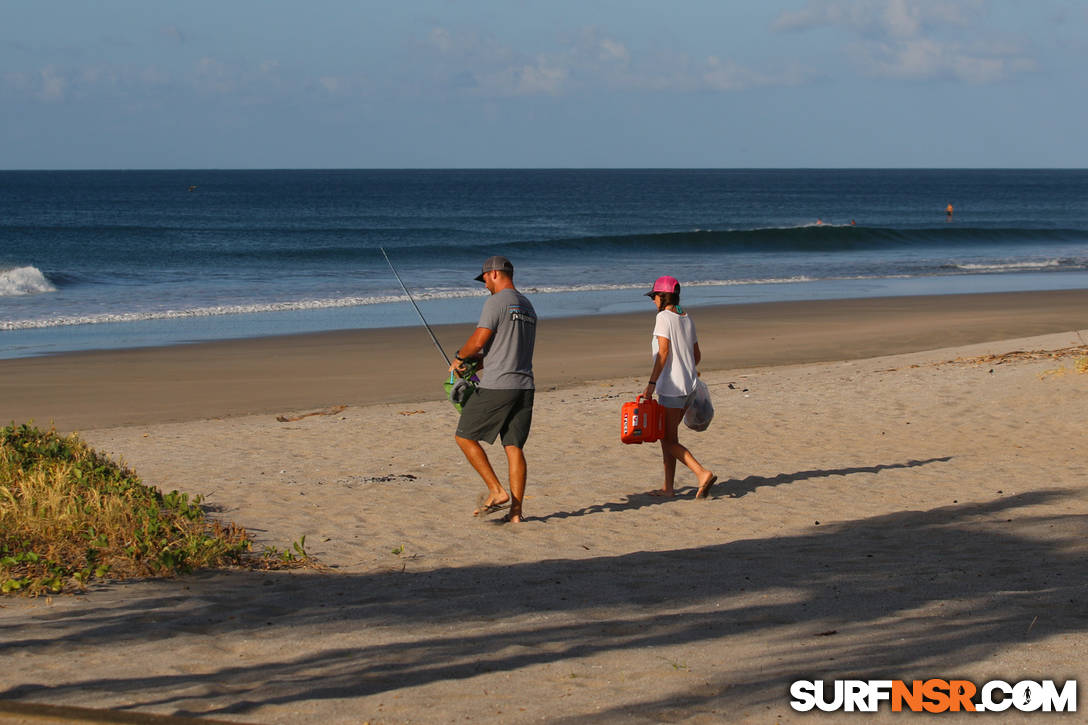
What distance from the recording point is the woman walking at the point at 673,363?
711cm

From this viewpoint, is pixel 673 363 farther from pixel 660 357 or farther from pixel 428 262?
pixel 428 262

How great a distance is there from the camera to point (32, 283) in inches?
1086

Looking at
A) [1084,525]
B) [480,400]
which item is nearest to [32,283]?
[480,400]

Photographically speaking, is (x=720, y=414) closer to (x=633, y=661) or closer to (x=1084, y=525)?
→ (x=1084, y=525)

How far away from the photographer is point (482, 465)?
6836mm

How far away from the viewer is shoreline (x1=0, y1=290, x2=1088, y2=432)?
41.8ft

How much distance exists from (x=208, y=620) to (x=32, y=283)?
84.4 ft

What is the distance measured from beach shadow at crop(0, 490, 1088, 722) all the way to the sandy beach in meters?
0.02

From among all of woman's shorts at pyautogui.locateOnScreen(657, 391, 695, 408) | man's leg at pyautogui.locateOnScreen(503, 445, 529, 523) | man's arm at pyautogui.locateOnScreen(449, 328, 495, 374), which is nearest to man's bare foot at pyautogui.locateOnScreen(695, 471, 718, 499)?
woman's shorts at pyautogui.locateOnScreen(657, 391, 695, 408)

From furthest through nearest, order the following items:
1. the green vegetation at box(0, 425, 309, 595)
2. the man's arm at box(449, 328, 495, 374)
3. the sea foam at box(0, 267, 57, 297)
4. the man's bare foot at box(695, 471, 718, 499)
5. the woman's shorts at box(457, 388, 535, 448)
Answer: the sea foam at box(0, 267, 57, 297), the man's bare foot at box(695, 471, 718, 499), the woman's shorts at box(457, 388, 535, 448), the man's arm at box(449, 328, 495, 374), the green vegetation at box(0, 425, 309, 595)

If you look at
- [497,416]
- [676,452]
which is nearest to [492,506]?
[497,416]

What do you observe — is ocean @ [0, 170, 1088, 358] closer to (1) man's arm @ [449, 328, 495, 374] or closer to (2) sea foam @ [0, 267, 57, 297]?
(2) sea foam @ [0, 267, 57, 297]

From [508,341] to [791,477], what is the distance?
2.84m

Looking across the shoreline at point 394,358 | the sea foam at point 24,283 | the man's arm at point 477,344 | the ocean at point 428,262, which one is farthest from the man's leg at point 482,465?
the sea foam at point 24,283
